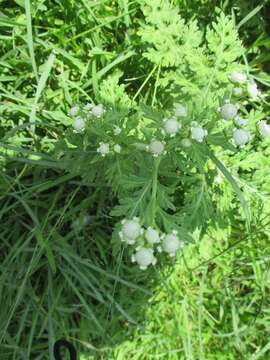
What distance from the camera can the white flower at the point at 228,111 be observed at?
1.90 m

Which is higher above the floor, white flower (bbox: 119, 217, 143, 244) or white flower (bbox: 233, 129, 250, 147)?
white flower (bbox: 233, 129, 250, 147)

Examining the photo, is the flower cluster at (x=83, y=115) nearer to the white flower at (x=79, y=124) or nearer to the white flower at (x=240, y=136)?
the white flower at (x=79, y=124)

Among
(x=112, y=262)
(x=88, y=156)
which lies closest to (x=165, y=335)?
(x=112, y=262)

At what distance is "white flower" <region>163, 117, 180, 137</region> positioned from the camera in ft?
6.08

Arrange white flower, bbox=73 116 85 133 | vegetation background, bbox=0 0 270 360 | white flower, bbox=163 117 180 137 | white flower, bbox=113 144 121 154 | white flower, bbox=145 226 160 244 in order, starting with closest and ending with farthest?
1. white flower, bbox=145 226 160 244
2. white flower, bbox=163 117 180 137
3. white flower, bbox=73 116 85 133
4. white flower, bbox=113 144 121 154
5. vegetation background, bbox=0 0 270 360

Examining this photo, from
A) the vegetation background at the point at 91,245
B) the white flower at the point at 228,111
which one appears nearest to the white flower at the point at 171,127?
the white flower at the point at 228,111

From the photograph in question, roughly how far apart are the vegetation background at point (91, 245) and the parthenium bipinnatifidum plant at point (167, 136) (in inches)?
11.8

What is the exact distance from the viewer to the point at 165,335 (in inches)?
123

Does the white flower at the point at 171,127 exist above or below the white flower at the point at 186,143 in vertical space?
above

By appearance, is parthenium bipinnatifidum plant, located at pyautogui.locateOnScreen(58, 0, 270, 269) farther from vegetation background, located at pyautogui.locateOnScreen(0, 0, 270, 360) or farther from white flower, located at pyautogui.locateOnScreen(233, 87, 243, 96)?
vegetation background, located at pyautogui.locateOnScreen(0, 0, 270, 360)

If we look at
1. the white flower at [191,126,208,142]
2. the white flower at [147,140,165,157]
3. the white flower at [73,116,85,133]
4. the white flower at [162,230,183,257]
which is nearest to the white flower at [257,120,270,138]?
the white flower at [191,126,208,142]

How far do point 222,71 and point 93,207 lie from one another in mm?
1213

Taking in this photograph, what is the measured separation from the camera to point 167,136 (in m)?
1.97

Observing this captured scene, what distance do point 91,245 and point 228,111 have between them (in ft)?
5.06
